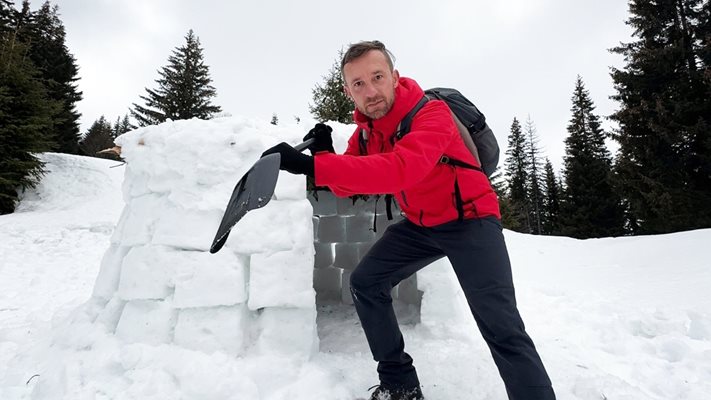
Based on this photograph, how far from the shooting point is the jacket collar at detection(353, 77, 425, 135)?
1.68m

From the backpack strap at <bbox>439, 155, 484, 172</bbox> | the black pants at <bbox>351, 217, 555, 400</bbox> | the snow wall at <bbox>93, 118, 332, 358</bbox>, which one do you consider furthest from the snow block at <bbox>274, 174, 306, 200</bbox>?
the backpack strap at <bbox>439, 155, 484, 172</bbox>

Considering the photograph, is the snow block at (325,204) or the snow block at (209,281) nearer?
the snow block at (209,281)

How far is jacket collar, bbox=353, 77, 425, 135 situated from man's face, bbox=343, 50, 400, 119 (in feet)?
0.08

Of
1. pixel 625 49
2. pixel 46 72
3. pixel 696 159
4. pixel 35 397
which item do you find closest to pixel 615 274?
pixel 35 397

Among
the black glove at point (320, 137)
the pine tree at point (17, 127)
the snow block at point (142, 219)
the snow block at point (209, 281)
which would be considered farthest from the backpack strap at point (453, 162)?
the pine tree at point (17, 127)

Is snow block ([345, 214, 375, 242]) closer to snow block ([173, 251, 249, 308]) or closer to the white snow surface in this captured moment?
the white snow surface

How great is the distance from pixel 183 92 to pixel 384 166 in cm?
1980

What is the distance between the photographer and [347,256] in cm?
398

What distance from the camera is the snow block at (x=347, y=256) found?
393 centimetres

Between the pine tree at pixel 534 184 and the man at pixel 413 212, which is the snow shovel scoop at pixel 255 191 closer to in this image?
the man at pixel 413 212

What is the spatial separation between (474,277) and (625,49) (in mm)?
16073

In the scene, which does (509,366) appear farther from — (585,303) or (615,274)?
(615,274)

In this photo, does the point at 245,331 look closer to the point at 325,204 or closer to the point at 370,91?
the point at 370,91

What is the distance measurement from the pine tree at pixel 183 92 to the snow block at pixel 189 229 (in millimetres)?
17180
